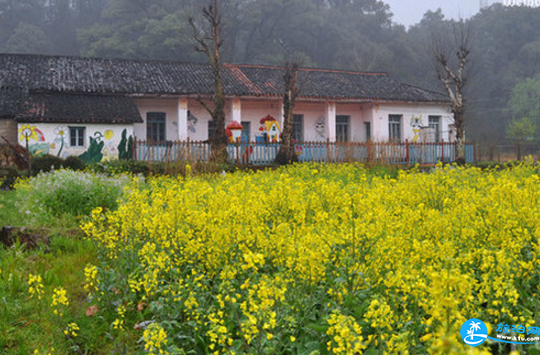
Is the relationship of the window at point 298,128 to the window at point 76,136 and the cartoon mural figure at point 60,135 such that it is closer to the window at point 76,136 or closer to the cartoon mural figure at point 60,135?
the window at point 76,136

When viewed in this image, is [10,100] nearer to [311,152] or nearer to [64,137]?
[64,137]

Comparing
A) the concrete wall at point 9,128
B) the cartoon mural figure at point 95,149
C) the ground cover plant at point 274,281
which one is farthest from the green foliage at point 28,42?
the ground cover plant at point 274,281

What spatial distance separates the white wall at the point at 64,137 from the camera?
18406 millimetres

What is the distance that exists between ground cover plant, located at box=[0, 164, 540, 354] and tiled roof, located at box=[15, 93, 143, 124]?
1416 cm

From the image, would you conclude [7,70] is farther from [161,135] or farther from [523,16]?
[523,16]

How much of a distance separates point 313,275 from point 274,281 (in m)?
0.43

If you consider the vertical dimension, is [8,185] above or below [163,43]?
below

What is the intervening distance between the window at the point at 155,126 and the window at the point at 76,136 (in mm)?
3301

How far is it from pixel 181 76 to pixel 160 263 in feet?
65.3

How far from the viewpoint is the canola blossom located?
2.64 m

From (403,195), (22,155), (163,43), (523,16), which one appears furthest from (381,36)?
(403,195)

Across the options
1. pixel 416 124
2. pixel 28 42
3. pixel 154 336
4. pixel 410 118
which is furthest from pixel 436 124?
pixel 28 42

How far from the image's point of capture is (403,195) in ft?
19.9

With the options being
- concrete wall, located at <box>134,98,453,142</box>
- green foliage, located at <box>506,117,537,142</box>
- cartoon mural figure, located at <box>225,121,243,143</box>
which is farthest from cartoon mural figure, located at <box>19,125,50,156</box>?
green foliage, located at <box>506,117,537,142</box>
